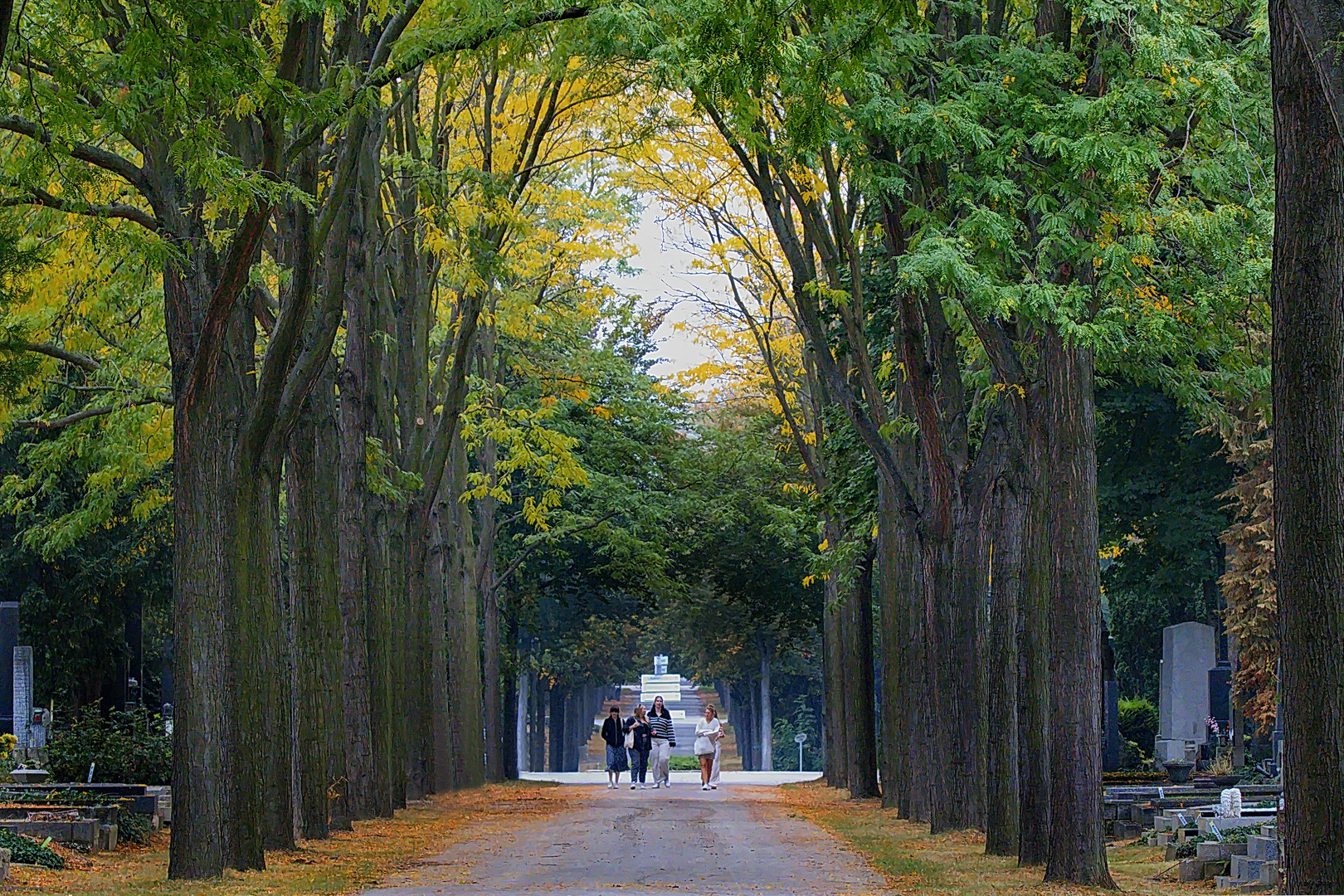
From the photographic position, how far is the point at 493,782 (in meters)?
37.6

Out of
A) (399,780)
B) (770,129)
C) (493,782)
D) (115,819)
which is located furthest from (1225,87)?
(493,782)

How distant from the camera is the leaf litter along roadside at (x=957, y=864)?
546 inches

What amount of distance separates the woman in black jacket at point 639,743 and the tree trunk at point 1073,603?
2087 centimetres

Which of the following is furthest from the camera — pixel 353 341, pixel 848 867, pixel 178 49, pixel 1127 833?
pixel 353 341

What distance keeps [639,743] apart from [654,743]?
135 centimetres

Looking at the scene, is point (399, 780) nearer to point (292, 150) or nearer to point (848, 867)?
point (848, 867)

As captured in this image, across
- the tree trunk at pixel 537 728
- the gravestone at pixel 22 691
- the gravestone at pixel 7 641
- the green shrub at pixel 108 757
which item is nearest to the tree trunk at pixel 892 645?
the green shrub at pixel 108 757

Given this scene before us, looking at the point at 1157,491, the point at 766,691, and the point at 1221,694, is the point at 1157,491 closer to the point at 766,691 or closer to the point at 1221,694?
the point at 1221,694

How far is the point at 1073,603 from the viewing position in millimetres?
14188

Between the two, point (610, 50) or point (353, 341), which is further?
point (353, 341)

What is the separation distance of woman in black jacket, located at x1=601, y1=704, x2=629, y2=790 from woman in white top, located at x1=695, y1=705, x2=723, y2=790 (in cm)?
252

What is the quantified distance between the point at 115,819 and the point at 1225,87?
13584 millimetres

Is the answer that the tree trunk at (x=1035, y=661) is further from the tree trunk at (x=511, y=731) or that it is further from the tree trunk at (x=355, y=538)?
the tree trunk at (x=511, y=731)

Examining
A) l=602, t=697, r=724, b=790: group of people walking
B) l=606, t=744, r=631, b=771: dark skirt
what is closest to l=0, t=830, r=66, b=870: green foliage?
l=602, t=697, r=724, b=790: group of people walking
